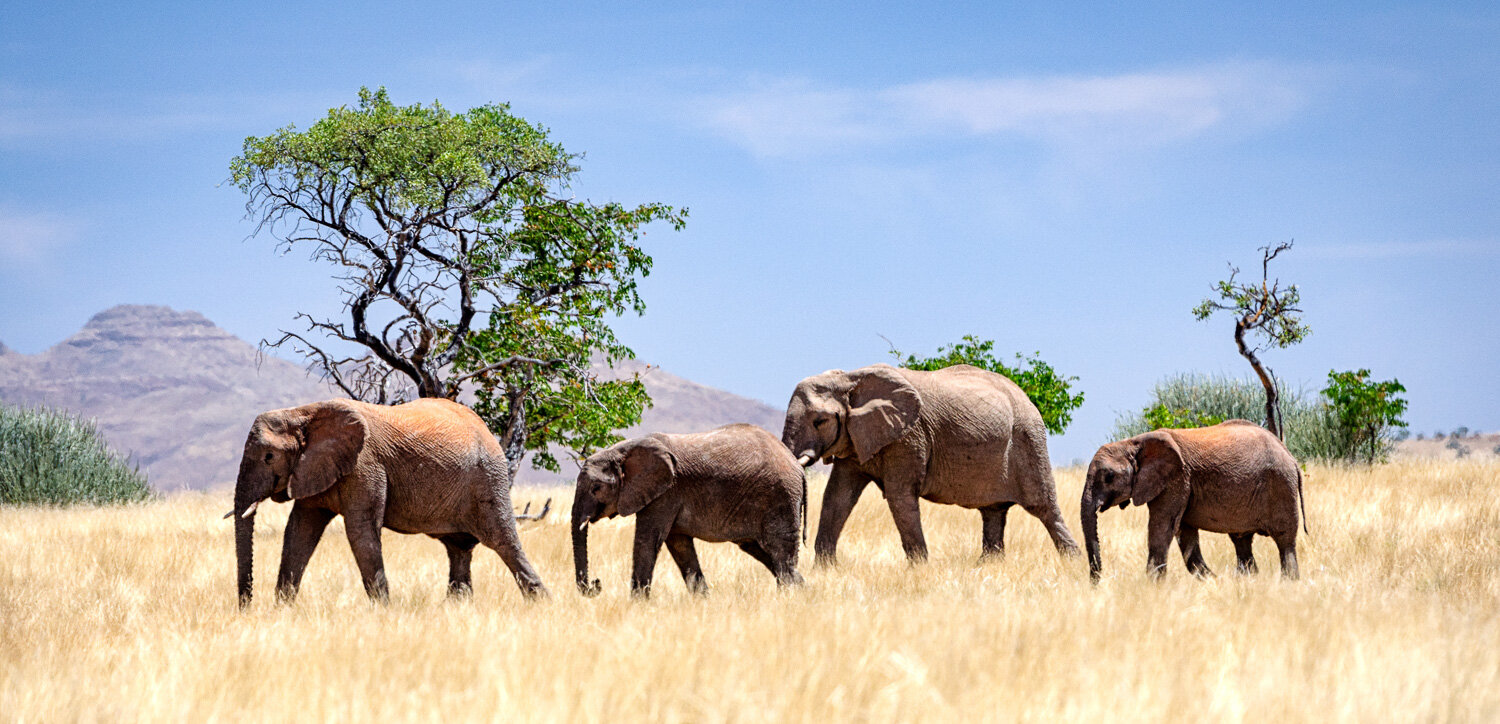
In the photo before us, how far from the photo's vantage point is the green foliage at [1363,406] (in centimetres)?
2416

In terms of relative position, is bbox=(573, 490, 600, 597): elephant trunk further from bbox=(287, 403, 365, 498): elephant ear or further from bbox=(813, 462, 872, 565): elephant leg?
bbox=(813, 462, 872, 565): elephant leg

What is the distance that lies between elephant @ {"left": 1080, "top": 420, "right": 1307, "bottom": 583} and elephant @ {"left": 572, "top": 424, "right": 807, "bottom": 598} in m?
2.51

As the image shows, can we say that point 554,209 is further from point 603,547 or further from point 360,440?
point 360,440

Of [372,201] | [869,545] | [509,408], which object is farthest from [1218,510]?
[372,201]

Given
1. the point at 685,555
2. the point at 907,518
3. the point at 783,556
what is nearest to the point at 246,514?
the point at 685,555

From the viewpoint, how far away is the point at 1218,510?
1067 cm

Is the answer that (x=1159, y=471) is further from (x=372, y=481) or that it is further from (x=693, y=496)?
(x=372, y=481)

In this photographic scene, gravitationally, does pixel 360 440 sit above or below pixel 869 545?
above

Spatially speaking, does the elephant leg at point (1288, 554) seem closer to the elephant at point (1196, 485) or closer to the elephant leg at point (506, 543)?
the elephant at point (1196, 485)

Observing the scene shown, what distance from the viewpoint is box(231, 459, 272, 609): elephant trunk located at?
386 inches

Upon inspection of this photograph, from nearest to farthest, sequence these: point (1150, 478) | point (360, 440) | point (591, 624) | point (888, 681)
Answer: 1. point (888, 681)
2. point (591, 624)
3. point (360, 440)
4. point (1150, 478)

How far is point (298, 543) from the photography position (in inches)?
400

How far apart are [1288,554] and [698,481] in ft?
17.2

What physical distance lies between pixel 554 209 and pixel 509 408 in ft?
10.0
